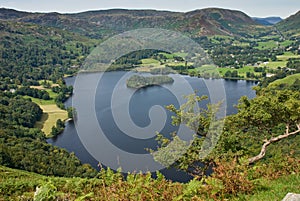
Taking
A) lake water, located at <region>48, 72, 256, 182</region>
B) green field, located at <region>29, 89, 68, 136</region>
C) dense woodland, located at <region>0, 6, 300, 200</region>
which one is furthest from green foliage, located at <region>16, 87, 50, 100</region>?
lake water, located at <region>48, 72, 256, 182</region>

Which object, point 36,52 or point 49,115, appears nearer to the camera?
point 49,115

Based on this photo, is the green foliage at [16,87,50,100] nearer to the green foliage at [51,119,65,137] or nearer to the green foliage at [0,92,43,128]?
the green foliage at [0,92,43,128]

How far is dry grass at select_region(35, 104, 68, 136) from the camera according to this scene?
155ft

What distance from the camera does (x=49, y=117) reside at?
51.9 metres

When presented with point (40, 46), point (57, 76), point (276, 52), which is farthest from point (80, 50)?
point (276, 52)

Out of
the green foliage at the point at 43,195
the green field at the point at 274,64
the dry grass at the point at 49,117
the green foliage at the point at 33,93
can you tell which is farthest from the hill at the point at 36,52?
the green foliage at the point at 43,195

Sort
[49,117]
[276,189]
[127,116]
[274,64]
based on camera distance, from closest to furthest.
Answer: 1. [276,189]
2. [127,116]
3. [49,117]
4. [274,64]

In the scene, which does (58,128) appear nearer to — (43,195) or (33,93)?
(33,93)

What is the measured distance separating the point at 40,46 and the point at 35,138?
95.0 meters

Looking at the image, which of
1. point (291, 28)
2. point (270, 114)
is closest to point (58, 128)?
point (270, 114)

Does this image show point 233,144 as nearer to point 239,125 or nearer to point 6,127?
point 239,125

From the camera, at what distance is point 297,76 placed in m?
60.0

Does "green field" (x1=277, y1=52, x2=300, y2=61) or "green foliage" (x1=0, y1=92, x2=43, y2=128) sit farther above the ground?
"green field" (x1=277, y1=52, x2=300, y2=61)

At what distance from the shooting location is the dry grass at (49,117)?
155ft
